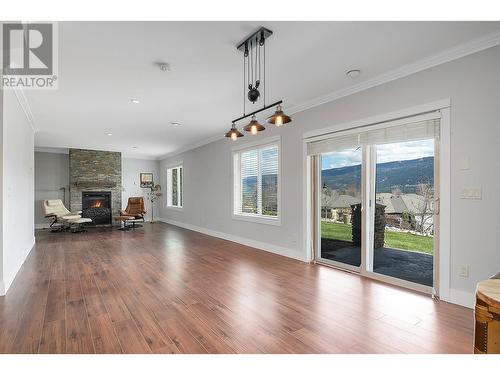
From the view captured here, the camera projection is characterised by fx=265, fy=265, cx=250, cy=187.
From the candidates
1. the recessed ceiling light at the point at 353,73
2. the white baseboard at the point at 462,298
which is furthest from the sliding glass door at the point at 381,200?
the recessed ceiling light at the point at 353,73

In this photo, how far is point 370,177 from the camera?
3654 millimetres

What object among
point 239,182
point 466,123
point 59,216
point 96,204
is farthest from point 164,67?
point 96,204

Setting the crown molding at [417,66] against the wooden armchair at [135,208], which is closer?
the crown molding at [417,66]

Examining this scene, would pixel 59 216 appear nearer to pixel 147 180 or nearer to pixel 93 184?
pixel 93 184

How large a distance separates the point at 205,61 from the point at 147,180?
8.82 m

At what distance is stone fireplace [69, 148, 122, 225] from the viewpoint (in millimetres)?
8992

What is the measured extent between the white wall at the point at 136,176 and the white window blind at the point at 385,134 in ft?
27.5

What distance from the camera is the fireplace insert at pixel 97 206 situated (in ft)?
30.6

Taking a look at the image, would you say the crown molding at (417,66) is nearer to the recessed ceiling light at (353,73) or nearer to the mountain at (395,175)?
the recessed ceiling light at (353,73)

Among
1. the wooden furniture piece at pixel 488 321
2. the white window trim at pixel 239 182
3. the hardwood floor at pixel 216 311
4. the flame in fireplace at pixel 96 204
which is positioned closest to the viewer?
the wooden furniture piece at pixel 488 321

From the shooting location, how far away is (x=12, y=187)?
140 inches
